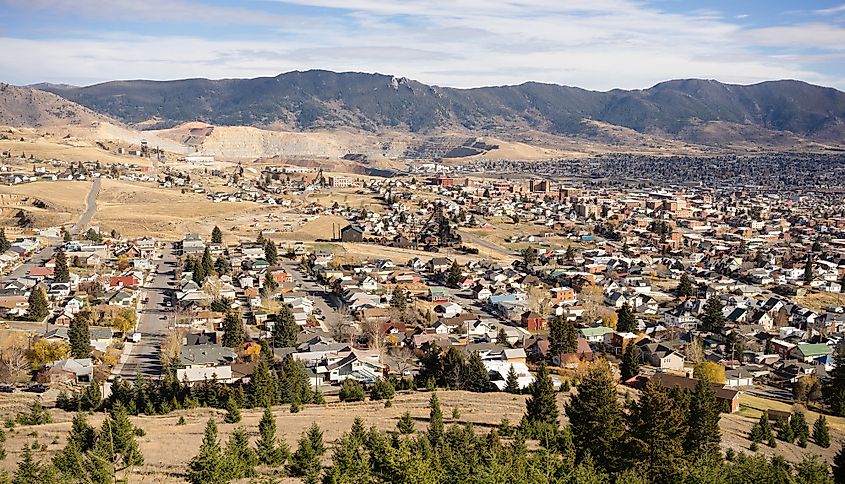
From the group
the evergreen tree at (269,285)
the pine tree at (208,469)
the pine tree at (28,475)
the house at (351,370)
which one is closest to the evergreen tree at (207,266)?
the evergreen tree at (269,285)

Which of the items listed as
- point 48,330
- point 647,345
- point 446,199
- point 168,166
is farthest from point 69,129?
point 647,345

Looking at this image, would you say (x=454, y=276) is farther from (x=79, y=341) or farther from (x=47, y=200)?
(x=47, y=200)

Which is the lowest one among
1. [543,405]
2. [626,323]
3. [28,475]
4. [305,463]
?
[626,323]

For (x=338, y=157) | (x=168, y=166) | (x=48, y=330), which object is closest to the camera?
(x=48, y=330)

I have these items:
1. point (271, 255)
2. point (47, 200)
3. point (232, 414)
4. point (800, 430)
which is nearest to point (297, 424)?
point (232, 414)

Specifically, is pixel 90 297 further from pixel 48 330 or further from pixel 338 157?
pixel 338 157

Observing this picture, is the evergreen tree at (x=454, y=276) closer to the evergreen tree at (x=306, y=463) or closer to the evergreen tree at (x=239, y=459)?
the evergreen tree at (x=239, y=459)

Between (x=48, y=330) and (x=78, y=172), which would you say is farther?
(x=78, y=172)

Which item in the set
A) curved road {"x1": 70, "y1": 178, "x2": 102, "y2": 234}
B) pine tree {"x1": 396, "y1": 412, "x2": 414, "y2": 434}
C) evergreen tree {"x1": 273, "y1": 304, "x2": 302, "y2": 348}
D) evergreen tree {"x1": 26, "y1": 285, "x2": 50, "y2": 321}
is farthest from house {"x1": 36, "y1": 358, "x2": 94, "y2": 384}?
curved road {"x1": 70, "y1": 178, "x2": 102, "y2": 234}
